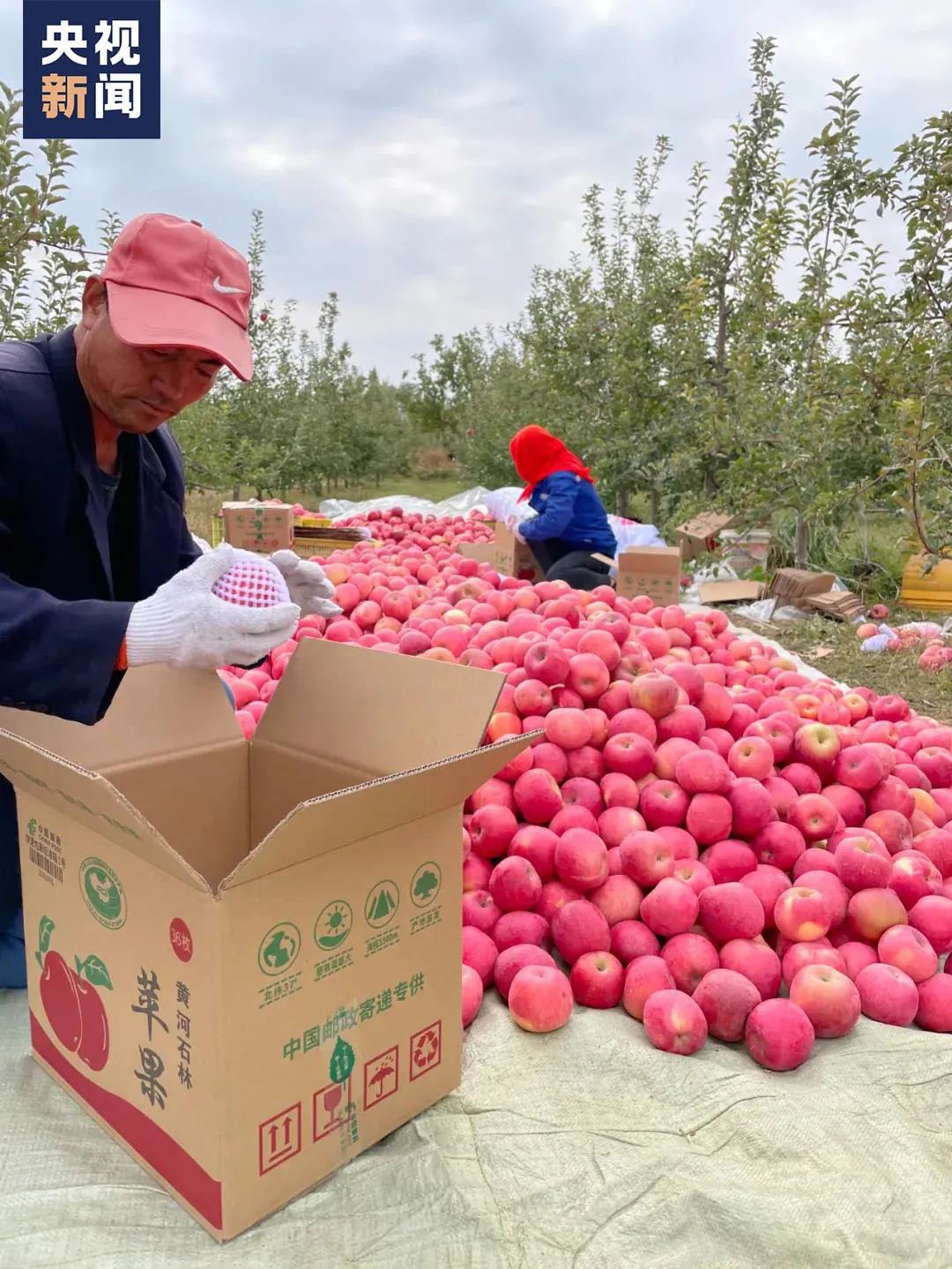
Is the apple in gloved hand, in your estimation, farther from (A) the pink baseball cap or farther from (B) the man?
(A) the pink baseball cap

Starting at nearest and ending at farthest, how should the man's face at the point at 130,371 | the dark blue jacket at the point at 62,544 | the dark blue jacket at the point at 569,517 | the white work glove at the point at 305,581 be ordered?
the dark blue jacket at the point at 62,544 < the man's face at the point at 130,371 < the white work glove at the point at 305,581 < the dark blue jacket at the point at 569,517

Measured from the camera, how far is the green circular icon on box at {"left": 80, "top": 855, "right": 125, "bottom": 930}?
4.69ft

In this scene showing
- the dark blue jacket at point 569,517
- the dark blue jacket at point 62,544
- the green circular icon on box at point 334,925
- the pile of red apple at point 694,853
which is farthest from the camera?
the dark blue jacket at point 569,517

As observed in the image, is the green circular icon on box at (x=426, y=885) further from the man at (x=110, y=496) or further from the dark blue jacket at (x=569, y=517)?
the dark blue jacket at (x=569, y=517)

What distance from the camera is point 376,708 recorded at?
1684 mm

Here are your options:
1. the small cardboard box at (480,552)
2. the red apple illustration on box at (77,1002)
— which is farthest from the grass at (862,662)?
the red apple illustration on box at (77,1002)

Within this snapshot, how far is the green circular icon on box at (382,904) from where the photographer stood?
57.8 inches

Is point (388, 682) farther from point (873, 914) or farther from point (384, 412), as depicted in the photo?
point (384, 412)

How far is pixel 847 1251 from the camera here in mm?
1418

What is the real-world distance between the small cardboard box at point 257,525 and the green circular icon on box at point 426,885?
477 centimetres

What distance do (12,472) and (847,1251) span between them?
198 centimetres

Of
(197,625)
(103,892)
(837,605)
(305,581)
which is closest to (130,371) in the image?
(197,625)

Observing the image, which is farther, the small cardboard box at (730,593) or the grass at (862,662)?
the small cardboard box at (730,593)

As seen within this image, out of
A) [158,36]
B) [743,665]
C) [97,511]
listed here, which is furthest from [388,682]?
[158,36]
